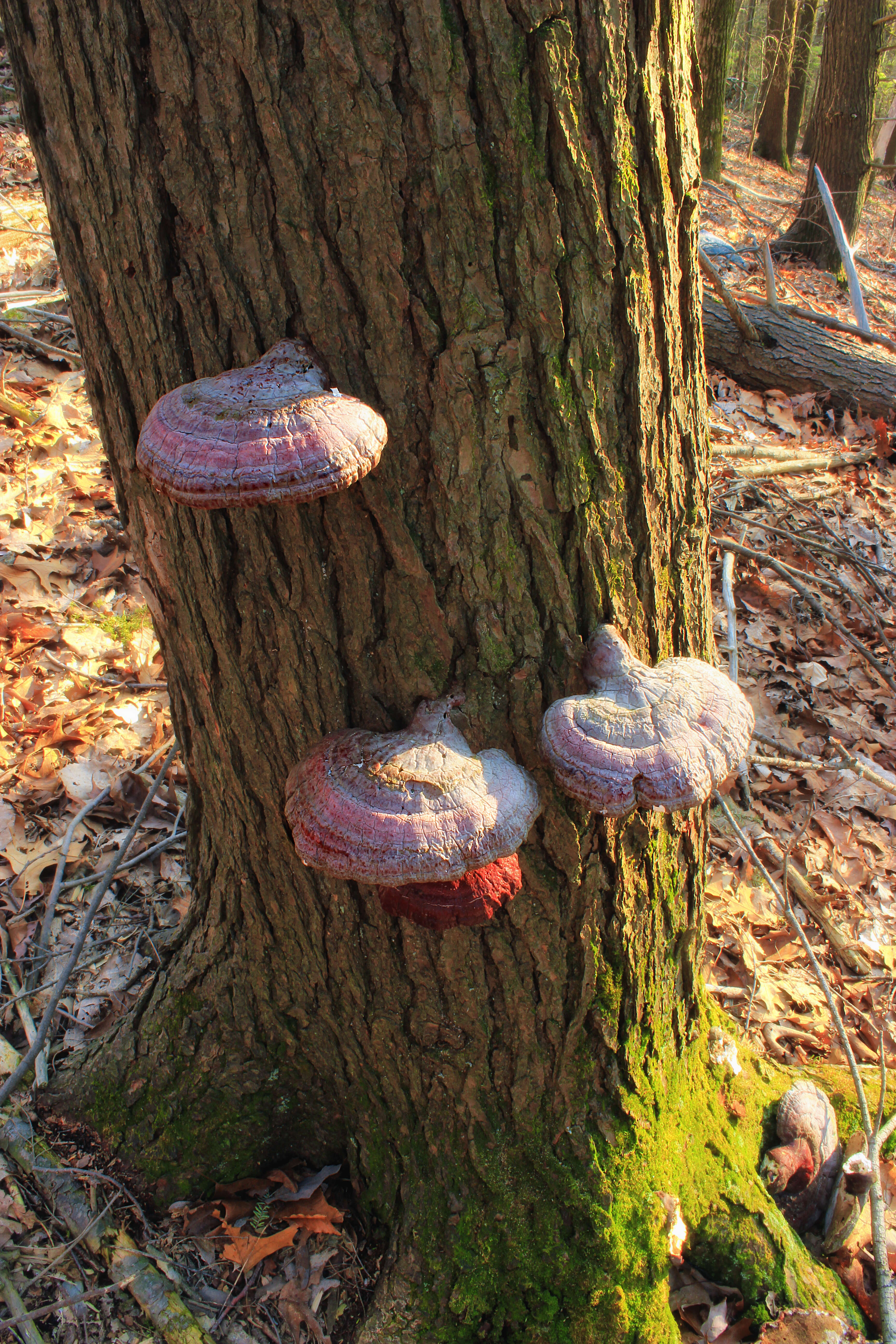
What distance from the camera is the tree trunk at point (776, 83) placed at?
20109 mm

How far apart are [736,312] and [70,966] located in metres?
8.96

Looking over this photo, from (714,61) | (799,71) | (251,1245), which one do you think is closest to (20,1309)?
(251,1245)

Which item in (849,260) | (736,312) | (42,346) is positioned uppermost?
(849,260)

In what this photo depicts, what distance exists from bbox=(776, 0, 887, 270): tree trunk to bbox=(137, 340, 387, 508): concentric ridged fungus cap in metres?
15.1

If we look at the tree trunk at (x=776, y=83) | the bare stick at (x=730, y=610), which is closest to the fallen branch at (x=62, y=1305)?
the bare stick at (x=730, y=610)

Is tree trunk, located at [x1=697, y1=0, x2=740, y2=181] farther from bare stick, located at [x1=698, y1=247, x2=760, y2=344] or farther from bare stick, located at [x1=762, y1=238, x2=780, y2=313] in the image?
bare stick, located at [x1=698, y1=247, x2=760, y2=344]

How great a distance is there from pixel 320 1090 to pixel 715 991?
1907 mm

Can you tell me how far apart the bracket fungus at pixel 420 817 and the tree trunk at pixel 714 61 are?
622 inches

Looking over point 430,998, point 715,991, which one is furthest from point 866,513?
point 430,998

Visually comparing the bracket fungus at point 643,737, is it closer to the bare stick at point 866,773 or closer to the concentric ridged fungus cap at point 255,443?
the concentric ridged fungus cap at point 255,443

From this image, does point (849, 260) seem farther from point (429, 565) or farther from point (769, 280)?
point (429, 565)

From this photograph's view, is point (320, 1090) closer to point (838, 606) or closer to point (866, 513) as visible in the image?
point (838, 606)

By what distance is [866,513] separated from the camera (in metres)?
6.82

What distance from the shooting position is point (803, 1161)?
2783 millimetres
